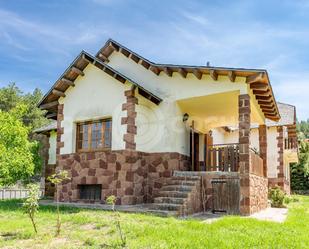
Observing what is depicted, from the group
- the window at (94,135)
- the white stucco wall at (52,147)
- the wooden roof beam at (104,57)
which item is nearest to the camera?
the window at (94,135)

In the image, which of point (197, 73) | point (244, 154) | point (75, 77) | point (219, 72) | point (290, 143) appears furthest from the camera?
→ point (290, 143)

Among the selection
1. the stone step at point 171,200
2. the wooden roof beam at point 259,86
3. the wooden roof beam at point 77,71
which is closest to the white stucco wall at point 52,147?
the wooden roof beam at point 77,71

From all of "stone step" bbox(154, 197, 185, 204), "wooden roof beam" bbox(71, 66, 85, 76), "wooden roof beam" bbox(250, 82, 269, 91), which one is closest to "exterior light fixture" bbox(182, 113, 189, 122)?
"wooden roof beam" bbox(250, 82, 269, 91)

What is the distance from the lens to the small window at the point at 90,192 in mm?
12055

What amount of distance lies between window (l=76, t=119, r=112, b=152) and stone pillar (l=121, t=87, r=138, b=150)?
2.62ft

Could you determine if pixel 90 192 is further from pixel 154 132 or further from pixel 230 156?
pixel 230 156

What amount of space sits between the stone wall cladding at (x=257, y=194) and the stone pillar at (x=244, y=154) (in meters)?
0.39

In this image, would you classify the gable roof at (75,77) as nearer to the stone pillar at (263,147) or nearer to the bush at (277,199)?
the stone pillar at (263,147)

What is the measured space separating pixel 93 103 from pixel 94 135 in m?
1.19

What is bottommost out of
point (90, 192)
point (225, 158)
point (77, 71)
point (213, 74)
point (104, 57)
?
point (90, 192)

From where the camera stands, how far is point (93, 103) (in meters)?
12.6

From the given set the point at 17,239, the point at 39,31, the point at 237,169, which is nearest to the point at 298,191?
the point at 237,169

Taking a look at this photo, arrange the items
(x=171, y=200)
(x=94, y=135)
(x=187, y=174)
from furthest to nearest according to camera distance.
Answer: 1. (x=94, y=135)
2. (x=187, y=174)
3. (x=171, y=200)

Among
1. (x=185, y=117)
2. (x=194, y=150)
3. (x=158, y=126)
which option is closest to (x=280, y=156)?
(x=194, y=150)
